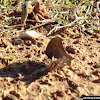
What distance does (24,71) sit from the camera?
194 centimetres

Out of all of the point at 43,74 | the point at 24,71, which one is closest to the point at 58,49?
the point at 43,74

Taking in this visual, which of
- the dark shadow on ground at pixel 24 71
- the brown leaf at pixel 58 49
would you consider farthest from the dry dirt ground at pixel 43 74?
the brown leaf at pixel 58 49

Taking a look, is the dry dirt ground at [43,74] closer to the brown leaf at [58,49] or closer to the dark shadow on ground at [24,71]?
the dark shadow on ground at [24,71]

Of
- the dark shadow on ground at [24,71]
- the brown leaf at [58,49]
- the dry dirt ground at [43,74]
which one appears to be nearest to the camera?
the dry dirt ground at [43,74]

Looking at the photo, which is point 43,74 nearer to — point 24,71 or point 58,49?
point 24,71

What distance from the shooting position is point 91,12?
3312mm

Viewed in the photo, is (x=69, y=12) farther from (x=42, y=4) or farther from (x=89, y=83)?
(x=89, y=83)

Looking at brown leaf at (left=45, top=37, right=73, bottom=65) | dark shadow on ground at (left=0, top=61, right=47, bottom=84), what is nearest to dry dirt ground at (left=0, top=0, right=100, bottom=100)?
dark shadow on ground at (left=0, top=61, right=47, bottom=84)

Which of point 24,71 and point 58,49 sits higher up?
point 58,49

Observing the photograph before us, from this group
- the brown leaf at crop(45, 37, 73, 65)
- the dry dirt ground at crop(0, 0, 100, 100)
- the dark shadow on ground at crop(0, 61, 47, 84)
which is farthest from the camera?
the brown leaf at crop(45, 37, 73, 65)

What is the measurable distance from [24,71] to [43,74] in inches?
8.3

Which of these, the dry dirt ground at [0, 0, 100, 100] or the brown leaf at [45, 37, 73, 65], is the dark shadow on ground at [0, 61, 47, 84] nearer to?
the dry dirt ground at [0, 0, 100, 100]

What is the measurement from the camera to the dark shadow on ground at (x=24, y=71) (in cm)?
183

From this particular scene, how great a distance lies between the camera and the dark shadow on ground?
71.9 inches
